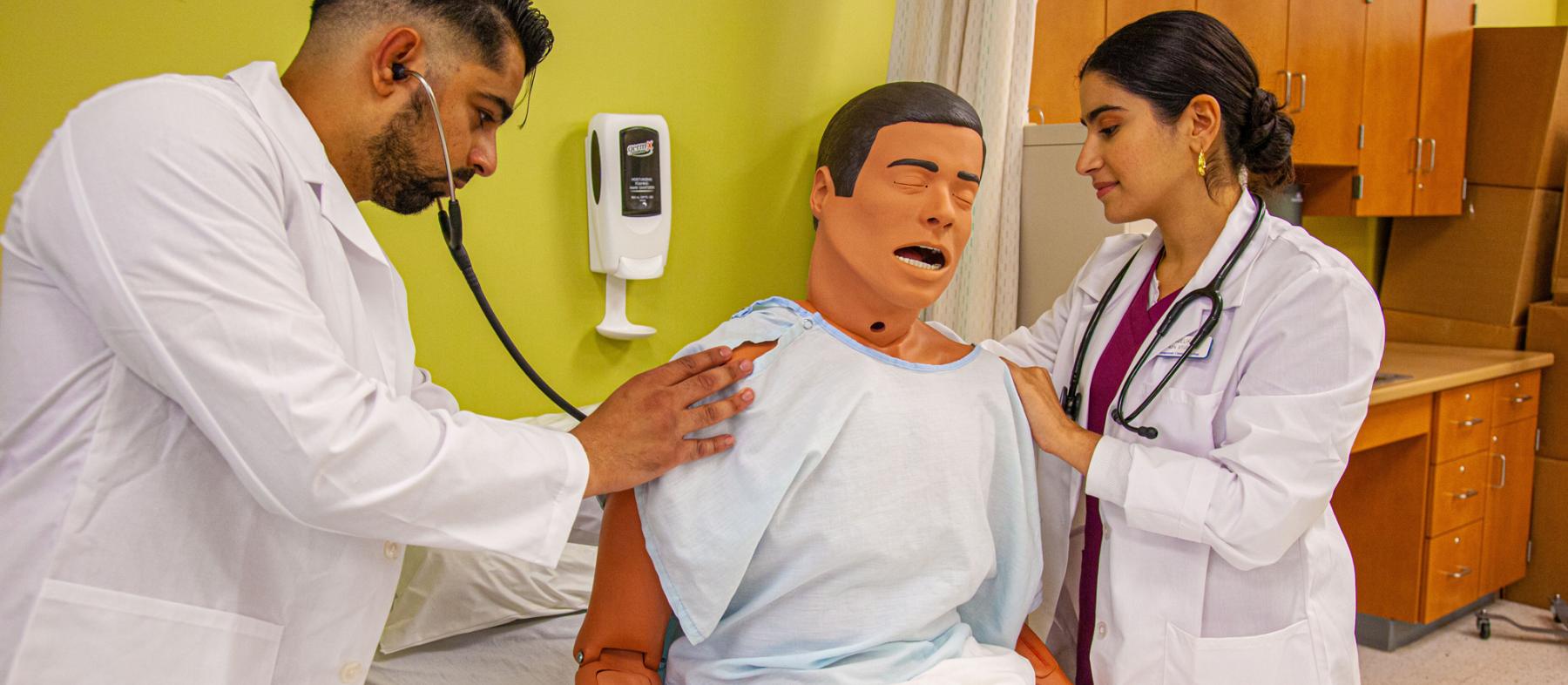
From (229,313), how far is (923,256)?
78 cm

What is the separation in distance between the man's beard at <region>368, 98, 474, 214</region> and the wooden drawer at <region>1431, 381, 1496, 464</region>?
316cm

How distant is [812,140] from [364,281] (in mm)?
1728

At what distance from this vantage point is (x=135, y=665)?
108cm

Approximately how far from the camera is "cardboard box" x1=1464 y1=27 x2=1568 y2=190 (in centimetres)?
407

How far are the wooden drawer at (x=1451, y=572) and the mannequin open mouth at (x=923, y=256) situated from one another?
279 centimetres

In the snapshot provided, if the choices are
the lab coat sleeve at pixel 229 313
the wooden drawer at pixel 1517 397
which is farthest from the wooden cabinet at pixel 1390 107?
the lab coat sleeve at pixel 229 313

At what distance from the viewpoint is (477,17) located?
1.28m

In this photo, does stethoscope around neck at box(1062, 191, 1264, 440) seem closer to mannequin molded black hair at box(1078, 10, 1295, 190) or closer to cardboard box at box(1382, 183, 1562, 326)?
mannequin molded black hair at box(1078, 10, 1295, 190)

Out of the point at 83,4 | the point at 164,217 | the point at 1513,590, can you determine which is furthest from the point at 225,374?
the point at 1513,590

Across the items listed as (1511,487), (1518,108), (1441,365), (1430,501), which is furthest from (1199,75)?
(1518,108)

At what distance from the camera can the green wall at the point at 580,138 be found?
72.2 inches

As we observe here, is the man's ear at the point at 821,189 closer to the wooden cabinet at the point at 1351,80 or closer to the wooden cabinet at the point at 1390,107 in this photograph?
the wooden cabinet at the point at 1351,80

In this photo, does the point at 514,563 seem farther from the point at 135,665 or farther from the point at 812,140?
the point at 812,140

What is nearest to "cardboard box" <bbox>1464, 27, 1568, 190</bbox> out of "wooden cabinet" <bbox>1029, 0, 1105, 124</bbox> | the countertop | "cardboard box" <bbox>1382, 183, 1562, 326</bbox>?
"cardboard box" <bbox>1382, 183, 1562, 326</bbox>
